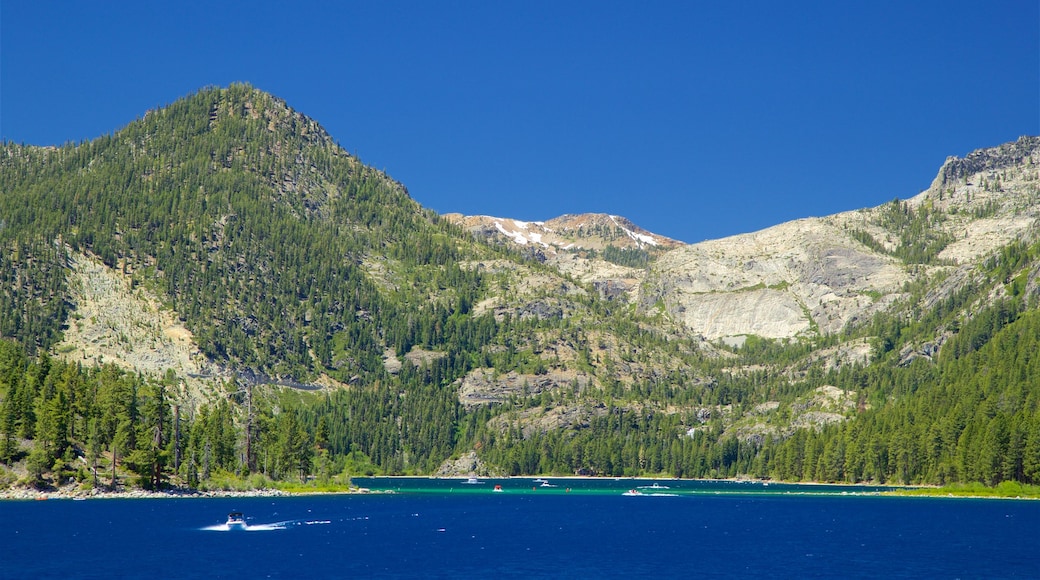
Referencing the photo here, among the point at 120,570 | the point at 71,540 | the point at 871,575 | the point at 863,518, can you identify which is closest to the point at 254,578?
the point at 120,570

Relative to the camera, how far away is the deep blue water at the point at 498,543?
114m

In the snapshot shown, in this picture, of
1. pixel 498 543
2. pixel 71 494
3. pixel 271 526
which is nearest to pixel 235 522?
pixel 271 526

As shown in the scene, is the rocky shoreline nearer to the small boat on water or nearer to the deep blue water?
the deep blue water

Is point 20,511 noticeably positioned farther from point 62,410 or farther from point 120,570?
point 120,570

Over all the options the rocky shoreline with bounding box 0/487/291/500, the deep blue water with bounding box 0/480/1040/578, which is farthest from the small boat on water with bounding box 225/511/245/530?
the rocky shoreline with bounding box 0/487/291/500

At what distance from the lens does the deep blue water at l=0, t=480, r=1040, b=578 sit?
114000mm

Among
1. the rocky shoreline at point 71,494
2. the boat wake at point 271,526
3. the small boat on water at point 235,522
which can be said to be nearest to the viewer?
the boat wake at point 271,526

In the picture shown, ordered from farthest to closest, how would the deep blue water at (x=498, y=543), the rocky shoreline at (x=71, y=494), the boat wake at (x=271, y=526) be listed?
the rocky shoreline at (x=71, y=494) → the boat wake at (x=271, y=526) → the deep blue water at (x=498, y=543)

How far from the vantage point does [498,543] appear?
142125mm

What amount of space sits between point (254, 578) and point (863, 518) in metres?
112

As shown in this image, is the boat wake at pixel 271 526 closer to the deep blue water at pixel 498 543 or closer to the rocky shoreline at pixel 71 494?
the deep blue water at pixel 498 543

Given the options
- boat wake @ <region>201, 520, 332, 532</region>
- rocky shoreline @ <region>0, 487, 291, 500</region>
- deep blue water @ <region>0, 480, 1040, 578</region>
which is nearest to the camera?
deep blue water @ <region>0, 480, 1040, 578</region>

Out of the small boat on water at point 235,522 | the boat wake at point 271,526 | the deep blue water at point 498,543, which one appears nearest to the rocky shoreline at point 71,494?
the deep blue water at point 498,543

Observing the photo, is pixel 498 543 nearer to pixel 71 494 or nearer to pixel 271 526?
pixel 271 526
